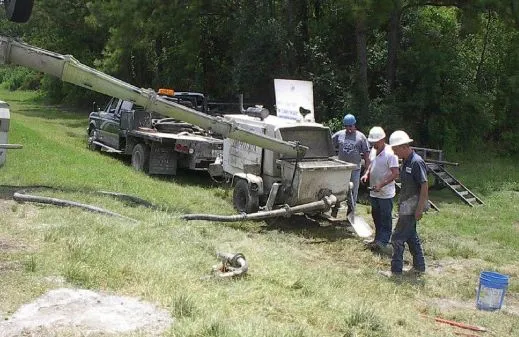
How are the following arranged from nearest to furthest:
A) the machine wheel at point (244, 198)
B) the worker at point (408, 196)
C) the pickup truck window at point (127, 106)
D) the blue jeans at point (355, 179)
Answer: the worker at point (408, 196), the machine wheel at point (244, 198), the blue jeans at point (355, 179), the pickup truck window at point (127, 106)

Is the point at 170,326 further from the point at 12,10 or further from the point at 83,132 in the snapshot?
the point at 83,132

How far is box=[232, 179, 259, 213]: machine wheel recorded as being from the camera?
999 cm

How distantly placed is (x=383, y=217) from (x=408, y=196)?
126 cm

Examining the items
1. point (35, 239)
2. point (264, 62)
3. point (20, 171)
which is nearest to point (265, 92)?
point (264, 62)

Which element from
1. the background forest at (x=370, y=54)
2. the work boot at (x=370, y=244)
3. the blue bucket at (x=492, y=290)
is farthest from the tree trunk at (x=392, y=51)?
the blue bucket at (x=492, y=290)

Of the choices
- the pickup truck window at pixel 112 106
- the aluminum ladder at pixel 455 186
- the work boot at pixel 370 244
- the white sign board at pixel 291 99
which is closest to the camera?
the work boot at pixel 370 244

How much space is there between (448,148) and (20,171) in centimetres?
1327

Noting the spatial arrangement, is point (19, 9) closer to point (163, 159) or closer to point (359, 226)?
point (163, 159)

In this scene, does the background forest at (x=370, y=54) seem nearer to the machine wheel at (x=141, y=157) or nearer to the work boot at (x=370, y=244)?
the machine wheel at (x=141, y=157)

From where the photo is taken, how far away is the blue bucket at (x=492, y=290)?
6363 mm

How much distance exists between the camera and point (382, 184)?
27.7 ft

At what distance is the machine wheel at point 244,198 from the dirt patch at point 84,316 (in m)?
4.96

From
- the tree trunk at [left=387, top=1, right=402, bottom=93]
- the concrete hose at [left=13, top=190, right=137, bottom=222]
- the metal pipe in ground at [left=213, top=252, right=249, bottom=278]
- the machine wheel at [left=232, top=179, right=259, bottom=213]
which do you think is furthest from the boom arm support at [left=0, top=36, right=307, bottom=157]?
the tree trunk at [left=387, top=1, right=402, bottom=93]

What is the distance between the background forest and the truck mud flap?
6.03m
